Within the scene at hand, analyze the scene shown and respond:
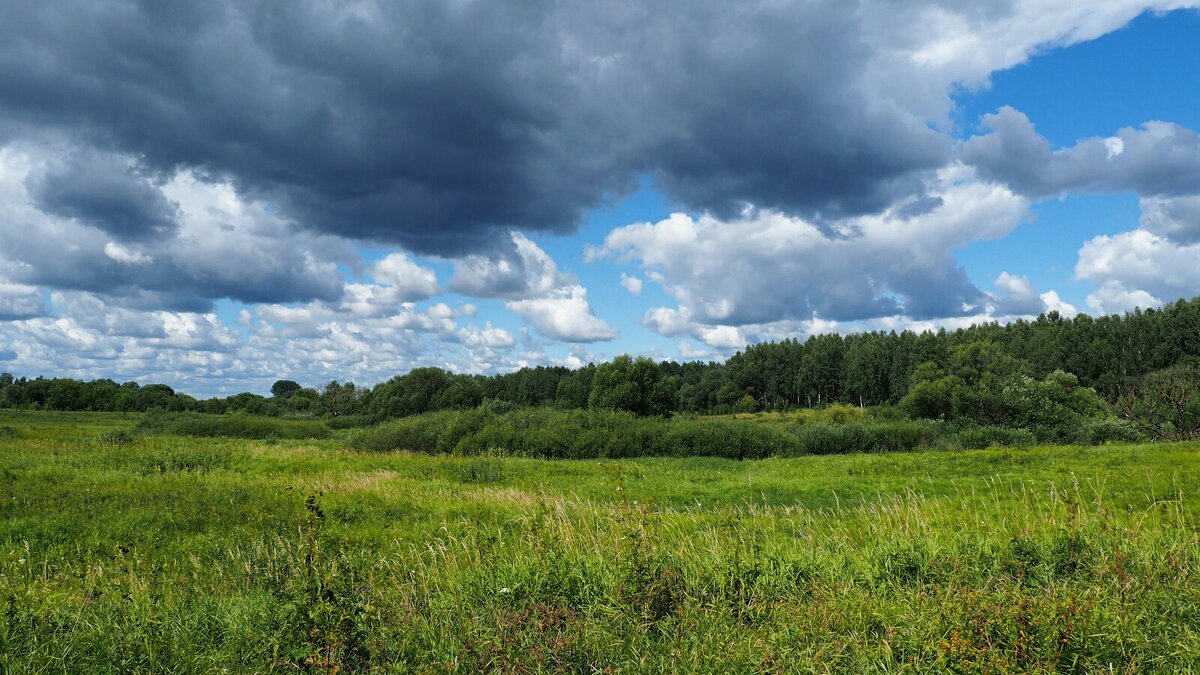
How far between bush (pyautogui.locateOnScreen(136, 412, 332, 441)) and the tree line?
1939 cm

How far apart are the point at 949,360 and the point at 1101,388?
799 inches

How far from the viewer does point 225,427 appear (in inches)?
2908

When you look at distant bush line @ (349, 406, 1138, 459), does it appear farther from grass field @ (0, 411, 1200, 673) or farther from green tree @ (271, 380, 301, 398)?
green tree @ (271, 380, 301, 398)

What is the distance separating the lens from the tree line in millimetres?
73812

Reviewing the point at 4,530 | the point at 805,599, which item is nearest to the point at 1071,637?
the point at 805,599

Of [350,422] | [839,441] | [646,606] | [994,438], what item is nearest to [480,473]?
[646,606]

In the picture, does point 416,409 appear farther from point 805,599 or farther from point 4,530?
point 805,599

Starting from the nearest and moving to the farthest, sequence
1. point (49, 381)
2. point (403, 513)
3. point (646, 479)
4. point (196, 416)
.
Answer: point (403, 513) < point (646, 479) < point (196, 416) < point (49, 381)

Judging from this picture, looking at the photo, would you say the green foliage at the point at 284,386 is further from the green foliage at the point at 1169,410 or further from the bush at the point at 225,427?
the green foliage at the point at 1169,410

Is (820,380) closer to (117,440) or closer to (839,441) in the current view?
(839,441)

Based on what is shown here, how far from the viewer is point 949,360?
98.3 metres

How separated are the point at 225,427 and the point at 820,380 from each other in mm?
100532

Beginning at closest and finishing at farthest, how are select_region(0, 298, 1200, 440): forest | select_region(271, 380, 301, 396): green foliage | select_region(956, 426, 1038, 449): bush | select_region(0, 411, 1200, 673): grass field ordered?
select_region(0, 411, 1200, 673): grass field
select_region(956, 426, 1038, 449): bush
select_region(0, 298, 1200, 440): forest
select_region(271, 380, 301, 396): green foliage

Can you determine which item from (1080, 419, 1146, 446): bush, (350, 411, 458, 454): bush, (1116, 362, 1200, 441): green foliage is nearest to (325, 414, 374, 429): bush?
(350, 411, 458, 454): bush
